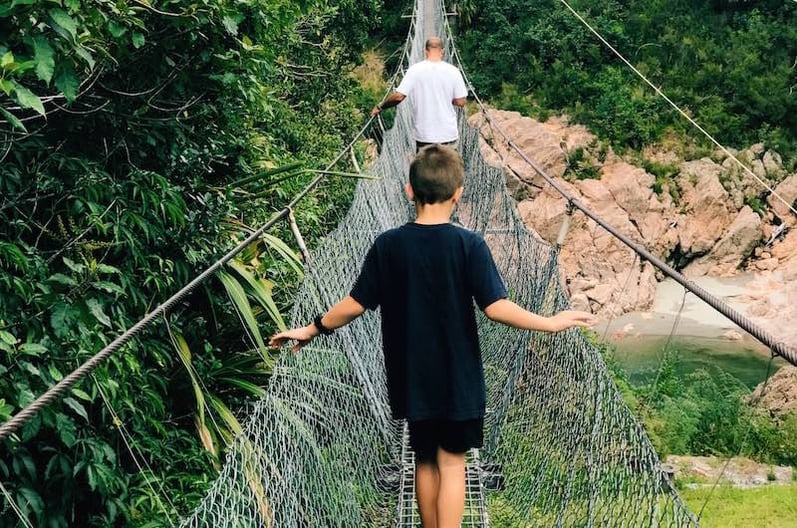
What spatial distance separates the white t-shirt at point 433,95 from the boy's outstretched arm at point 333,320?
2455 mm

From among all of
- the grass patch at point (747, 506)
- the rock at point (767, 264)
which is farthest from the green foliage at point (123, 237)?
the rock at point (767, 264)

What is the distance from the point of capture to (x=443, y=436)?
5.36 feet

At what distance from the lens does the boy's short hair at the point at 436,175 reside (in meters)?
1.59

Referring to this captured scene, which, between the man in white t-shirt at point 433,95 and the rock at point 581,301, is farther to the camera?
the rock at point 581,301

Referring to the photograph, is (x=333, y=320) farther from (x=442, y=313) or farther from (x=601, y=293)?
(x=601, y=293)

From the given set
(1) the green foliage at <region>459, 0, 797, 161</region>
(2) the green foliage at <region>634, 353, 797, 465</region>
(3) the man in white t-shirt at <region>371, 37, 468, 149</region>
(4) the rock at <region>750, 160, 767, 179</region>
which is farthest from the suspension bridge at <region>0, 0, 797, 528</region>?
(1) the green foliage at <region>459, 0, 797, 161</region>

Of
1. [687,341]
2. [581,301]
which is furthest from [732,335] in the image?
[581,301]

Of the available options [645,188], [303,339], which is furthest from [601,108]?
→ [303,339]

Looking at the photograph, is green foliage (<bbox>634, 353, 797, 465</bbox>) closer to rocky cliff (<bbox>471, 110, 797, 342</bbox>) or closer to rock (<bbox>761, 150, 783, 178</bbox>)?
rocky cliff (<bbox>471, 110, 797, 342</bbox>)

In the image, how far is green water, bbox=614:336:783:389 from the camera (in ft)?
30.2

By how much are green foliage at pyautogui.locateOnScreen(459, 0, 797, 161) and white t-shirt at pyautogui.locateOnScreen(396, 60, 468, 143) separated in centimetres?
975

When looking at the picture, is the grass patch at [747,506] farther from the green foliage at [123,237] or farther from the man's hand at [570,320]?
the man's hand at [570,320]

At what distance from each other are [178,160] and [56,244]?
22.9 inches

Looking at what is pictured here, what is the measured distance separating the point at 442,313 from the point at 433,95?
256cm
